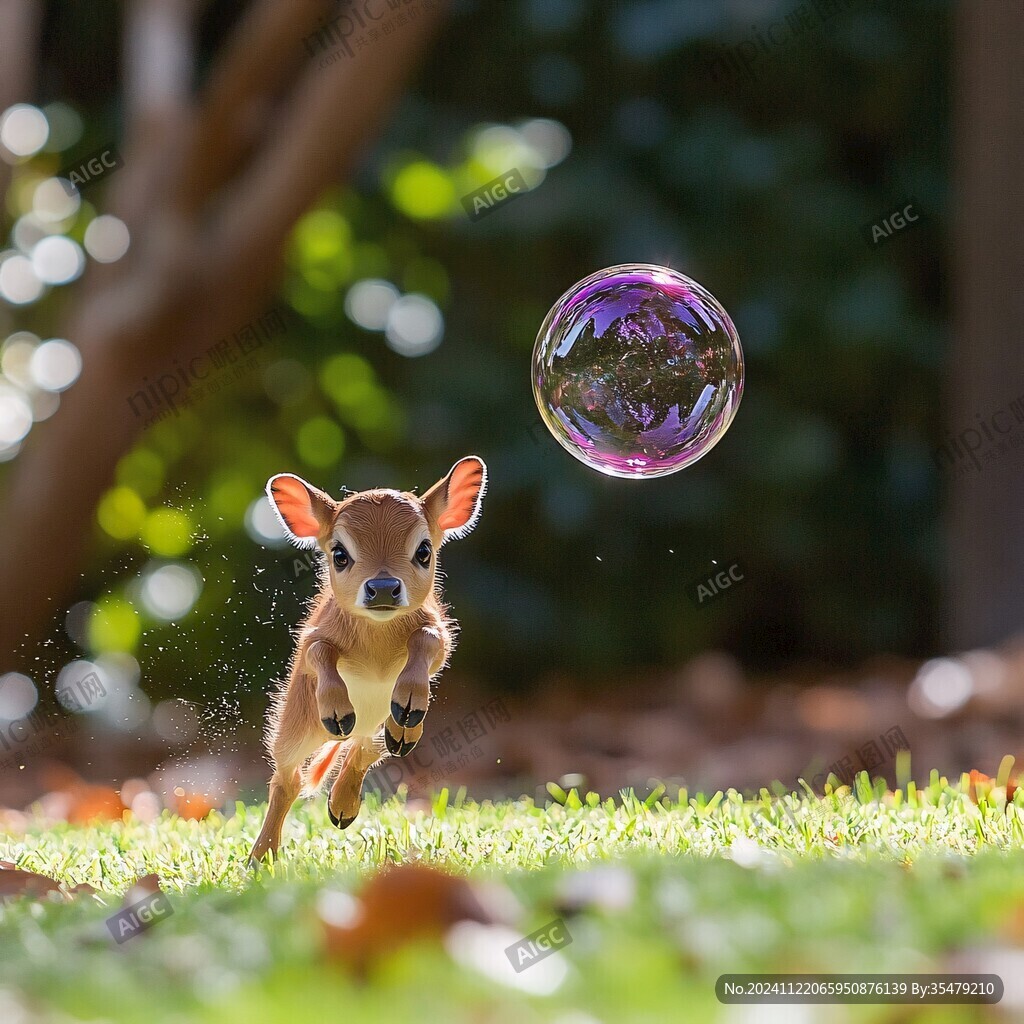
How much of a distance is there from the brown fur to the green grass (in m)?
0.22

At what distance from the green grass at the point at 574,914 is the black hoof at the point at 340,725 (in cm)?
30

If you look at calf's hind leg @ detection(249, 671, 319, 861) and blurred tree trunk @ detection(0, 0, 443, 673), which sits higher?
blurred tree trunk @ detection(0, 0, 443, 673)

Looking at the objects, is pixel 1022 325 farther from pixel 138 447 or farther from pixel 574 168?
pixel 138 447

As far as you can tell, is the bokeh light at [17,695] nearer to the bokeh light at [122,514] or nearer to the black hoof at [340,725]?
the bokeh light at [122,514]

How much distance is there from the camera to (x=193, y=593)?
283 inches

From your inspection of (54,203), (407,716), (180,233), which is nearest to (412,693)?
(407,716)

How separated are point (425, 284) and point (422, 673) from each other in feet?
17.5

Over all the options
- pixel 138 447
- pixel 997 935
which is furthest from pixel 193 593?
pixel 997 935

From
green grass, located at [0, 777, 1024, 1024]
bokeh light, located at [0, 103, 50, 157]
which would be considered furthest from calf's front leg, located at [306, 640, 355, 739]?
bokeh light, located at [0, 103, 50, 157]

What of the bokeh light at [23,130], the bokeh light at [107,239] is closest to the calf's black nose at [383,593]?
the bokeh light at [107,239]

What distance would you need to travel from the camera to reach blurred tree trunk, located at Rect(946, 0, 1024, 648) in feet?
24.6

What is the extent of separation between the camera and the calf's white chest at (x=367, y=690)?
3.03 metres

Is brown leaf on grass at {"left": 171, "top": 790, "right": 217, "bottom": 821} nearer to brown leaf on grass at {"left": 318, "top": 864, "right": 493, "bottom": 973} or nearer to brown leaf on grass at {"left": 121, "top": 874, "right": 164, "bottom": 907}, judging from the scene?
brown leaf on grass at {"left": 121, "top": 874, "right": 164, "bottom": 907}

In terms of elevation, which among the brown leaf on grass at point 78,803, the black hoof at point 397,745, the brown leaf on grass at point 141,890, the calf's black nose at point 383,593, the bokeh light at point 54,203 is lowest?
the brown leaf on grass at point 78,803
